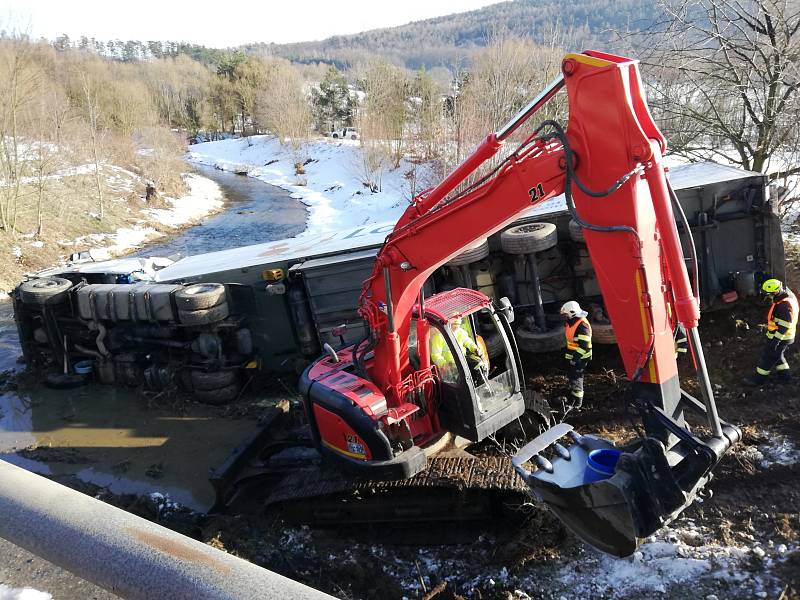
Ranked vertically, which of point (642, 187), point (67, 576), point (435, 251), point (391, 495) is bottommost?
point (391, 495)

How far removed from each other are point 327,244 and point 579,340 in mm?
4479

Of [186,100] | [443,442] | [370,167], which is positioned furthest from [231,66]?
[443,442]

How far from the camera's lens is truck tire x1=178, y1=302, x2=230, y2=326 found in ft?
28.5

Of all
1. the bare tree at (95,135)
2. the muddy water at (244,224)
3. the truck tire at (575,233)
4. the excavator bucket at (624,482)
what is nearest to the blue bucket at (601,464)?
the excavator bucket at (624,482)

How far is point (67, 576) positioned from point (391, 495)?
145 inches

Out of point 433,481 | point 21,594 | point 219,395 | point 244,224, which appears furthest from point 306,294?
point 244,224

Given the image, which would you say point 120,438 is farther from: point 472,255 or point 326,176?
point 326,176

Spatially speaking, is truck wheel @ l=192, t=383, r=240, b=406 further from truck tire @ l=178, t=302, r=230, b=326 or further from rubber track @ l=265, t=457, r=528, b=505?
rubber track @ l=265, t=457, r=528, b=505

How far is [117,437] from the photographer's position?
8.46 m

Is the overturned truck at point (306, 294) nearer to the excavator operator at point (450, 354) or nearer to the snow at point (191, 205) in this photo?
the excavator operator at point (450, 354)

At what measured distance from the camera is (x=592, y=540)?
12.5ft

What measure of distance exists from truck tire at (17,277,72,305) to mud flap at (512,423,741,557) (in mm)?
8672

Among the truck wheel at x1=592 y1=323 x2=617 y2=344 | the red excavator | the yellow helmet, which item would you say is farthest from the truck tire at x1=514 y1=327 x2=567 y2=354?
the red excavator

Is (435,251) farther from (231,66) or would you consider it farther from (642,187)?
(231,66)
